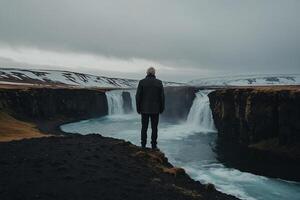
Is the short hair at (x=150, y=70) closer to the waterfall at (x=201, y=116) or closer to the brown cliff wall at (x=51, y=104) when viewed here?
the waterfall at (x=201, y=116)

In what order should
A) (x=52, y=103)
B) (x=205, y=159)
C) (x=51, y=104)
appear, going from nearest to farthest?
1. (x=205, y=159)
2. (x=51, y=104)
3. (x=52, y=103)

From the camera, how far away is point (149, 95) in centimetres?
1727

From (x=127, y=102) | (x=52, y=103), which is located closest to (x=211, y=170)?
(x=52, y=103)

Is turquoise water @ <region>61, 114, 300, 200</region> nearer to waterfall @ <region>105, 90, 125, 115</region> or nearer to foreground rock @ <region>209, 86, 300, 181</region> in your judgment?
foreground rock @ <region>209, 86, 300, 181</region>

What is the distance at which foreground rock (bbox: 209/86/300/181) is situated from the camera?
34625 millimetres

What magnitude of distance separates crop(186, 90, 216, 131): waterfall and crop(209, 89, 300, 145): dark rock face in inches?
137

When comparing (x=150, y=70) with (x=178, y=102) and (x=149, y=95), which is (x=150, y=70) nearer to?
(x=149, y=95)

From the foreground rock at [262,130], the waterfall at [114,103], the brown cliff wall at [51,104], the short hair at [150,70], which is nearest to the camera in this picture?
the short hair at [150,70]

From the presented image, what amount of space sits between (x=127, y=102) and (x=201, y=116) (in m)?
29.8

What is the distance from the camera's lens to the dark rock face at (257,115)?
41119 millimetres

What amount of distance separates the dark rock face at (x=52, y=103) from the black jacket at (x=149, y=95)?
149 feet

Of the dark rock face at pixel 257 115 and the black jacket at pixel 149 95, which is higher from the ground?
the black jacket at pixel 149 95

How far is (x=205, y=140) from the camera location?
49.1 metres

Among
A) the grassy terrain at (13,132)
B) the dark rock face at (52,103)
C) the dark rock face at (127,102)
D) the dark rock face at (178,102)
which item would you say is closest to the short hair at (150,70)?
the grassy terrain at (13,132)
